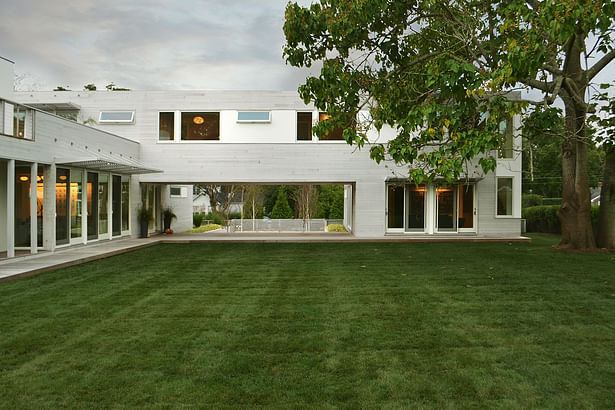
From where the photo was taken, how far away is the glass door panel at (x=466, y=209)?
16344mm

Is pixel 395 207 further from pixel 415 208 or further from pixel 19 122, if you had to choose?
pixel 19 122

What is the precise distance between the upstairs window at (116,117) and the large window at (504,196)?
14759 millimetres

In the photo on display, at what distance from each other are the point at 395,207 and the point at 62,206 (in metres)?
11.4

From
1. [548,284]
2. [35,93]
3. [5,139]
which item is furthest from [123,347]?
[35,93]

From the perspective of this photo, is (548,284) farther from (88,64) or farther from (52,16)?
(88,64)

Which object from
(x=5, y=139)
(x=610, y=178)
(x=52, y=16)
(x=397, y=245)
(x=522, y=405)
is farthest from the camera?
(x=52, y=16)

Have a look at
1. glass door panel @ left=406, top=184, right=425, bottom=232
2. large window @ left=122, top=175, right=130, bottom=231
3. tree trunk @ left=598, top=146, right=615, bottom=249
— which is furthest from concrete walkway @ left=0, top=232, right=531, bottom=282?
tree trunk @ left=598, top=146, right=615, bottom=249

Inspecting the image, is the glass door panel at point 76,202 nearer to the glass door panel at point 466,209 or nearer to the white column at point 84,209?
the white column at point 84,209

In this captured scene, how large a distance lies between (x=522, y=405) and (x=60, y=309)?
18.0 feet

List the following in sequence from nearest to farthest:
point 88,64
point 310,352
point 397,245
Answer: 1. point 310,352
2. point 397,245
3. point 88,64

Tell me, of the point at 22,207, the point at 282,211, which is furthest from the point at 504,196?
the point at 22,207

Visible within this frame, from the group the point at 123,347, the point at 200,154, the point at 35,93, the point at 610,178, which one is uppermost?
the point at 35,93

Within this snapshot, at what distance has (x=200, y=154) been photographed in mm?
16047

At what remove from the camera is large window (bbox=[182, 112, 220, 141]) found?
1616cm
